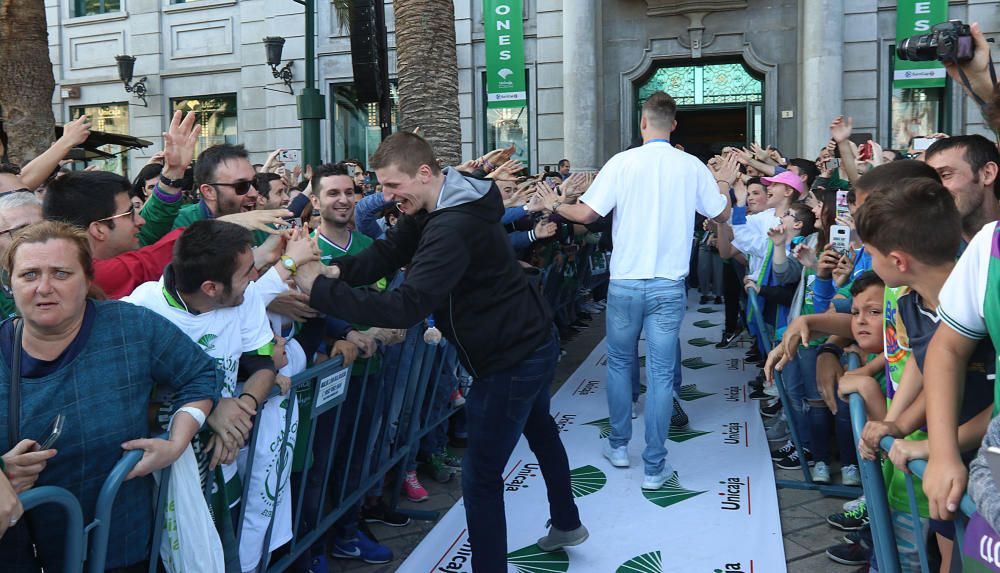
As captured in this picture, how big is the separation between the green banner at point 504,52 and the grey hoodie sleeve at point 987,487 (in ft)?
42.9

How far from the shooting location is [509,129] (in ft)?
54.1

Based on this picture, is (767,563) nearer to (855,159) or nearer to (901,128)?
(855,159)

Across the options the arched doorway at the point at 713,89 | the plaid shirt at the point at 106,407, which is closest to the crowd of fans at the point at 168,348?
the plaid shirt at the point at 106,407

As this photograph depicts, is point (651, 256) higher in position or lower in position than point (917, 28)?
lower

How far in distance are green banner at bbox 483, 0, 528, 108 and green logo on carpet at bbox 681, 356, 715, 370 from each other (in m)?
7.34

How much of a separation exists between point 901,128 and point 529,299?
13.7 meters

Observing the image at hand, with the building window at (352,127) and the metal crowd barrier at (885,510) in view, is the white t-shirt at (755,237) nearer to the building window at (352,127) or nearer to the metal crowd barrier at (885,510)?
the metal crowd barrier at (885,510)

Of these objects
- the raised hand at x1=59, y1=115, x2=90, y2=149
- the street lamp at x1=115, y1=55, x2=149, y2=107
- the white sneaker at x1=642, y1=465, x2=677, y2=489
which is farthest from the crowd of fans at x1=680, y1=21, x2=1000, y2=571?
the street lamp at x1=115, y1=55, x2=149, y2=107

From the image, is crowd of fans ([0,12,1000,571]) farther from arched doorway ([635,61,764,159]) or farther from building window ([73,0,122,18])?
building window ([73,0,122,18])

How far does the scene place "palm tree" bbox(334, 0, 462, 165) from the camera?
877cm

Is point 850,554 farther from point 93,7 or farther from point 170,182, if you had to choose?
point 93,7

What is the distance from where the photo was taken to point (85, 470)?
2.25 metres

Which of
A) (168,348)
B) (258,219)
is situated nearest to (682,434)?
(258,219)

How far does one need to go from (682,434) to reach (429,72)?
506cm
